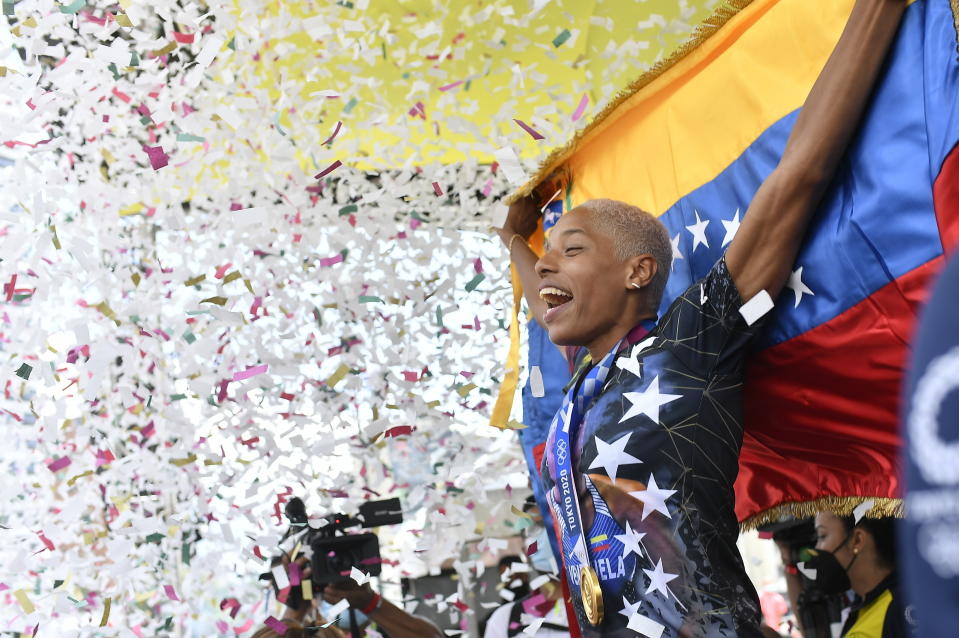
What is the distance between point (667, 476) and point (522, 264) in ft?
3.63

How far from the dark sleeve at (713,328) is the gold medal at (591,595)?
41 centimetres

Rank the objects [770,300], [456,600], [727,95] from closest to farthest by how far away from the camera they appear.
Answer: [770,300] → [727,95] → [456,600]

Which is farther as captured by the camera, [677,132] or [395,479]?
[395,479]

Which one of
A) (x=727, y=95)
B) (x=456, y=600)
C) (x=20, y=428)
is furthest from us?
(x=456, y=600)

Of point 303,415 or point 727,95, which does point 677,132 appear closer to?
point 727,95

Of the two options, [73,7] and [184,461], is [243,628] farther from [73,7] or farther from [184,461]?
[73,7]

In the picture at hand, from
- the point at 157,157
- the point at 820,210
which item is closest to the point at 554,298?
the point at 820,210

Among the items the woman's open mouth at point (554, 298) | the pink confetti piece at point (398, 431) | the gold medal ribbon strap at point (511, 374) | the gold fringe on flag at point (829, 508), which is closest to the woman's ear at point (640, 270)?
the woman's open mouth at point (554, 298)

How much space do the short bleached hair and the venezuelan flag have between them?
6cm

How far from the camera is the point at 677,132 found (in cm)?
205

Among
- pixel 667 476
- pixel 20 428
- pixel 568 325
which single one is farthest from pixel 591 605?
pixel 20 428

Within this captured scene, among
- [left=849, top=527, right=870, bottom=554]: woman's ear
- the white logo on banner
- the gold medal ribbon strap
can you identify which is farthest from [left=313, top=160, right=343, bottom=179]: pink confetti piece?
the white logo on banner

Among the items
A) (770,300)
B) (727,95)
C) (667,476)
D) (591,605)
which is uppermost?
(727,95)

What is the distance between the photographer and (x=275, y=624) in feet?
8.21
